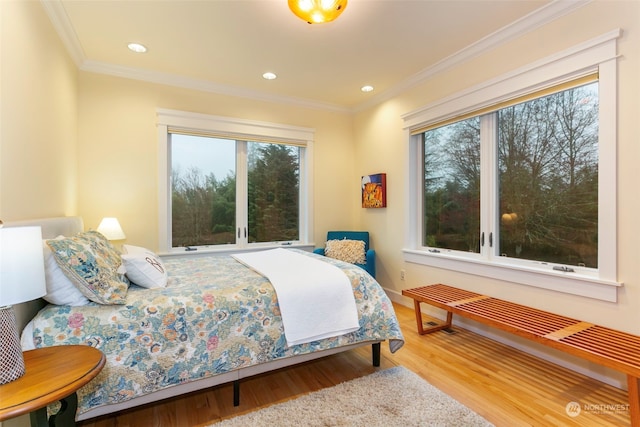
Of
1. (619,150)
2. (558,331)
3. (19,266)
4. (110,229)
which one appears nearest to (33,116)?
(110,229)

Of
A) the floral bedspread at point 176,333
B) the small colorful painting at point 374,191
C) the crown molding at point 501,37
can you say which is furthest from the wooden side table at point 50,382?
the crown molding at point 501,37

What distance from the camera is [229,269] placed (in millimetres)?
2469

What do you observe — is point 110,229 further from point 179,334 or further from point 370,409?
point 370,409

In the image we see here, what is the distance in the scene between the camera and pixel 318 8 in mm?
1985

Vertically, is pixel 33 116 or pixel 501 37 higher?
pixel 501 37

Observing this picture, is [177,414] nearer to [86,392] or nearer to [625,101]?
[86,392]

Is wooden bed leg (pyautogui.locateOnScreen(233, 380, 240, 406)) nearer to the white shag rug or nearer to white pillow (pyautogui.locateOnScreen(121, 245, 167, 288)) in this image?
the white shag rug

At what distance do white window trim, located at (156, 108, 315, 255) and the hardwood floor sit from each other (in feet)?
6.56

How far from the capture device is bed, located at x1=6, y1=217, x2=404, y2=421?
58.1 inches

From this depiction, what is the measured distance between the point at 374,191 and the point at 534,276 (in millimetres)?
2110

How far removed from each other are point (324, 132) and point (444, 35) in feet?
6.89

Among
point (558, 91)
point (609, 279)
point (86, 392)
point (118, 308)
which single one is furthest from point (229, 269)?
point (558, 91)

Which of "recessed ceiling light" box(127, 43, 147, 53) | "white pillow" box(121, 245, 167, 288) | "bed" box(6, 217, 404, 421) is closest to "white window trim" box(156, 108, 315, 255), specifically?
"recessed ceiling light" box(127, 43, 147, 53)

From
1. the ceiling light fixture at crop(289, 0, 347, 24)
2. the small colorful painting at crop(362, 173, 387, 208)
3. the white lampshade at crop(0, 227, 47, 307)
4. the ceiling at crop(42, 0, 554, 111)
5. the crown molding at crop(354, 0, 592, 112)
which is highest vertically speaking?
the ceiling at crop(42, 0, 554, 111)
